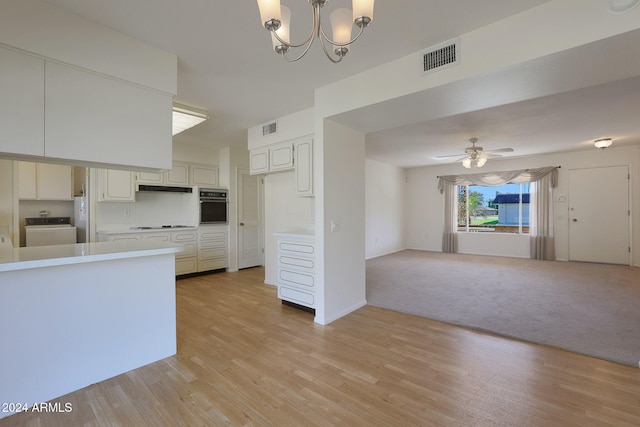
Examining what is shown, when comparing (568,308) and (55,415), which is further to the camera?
(568,308)

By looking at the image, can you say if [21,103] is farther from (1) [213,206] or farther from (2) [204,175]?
(2) [204,175]

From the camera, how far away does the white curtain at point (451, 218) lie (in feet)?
25.6

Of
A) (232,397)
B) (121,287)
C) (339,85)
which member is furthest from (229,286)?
(339,85)

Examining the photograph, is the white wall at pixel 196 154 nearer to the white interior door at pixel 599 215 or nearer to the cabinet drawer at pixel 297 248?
the cabinet drawer at pixel 297 248

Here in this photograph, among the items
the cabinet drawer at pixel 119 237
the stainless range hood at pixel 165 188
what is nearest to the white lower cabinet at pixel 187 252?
the cabinet drawer at pixel 119 237

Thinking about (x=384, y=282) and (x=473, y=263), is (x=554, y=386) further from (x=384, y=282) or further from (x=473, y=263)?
(x=473, y=263)

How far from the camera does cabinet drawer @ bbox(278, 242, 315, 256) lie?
3.20m

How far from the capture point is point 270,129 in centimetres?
412

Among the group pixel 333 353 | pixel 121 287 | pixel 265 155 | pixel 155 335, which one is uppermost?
pixel 265 155

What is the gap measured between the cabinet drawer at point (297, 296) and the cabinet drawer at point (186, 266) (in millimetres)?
2405

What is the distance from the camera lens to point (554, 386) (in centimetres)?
188

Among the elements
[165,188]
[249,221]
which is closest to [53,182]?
[165,188]

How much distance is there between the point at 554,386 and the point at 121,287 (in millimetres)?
3174

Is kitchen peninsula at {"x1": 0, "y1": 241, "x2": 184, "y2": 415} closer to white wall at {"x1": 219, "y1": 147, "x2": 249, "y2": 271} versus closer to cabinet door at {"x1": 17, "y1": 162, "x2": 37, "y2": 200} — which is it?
white wall at {"x1": 219, "y1": 147, "x2": 249, "y2": 271}
